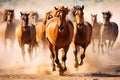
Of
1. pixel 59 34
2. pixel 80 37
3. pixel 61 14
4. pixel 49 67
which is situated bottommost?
pixel 49 67

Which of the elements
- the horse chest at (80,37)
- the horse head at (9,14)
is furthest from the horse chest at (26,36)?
the horse chest at (80,37)

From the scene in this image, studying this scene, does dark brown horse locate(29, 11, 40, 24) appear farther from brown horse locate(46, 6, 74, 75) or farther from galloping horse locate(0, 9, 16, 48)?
brown horse locate(46, 6, 74, 75)

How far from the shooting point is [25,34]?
19.0 meters

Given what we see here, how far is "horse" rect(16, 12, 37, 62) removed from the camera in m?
18.5

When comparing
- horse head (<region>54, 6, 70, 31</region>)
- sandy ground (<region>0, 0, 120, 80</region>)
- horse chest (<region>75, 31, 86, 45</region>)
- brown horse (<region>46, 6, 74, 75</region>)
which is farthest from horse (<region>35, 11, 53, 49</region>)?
horse head (<region>54, 6, 70, 31</region>)

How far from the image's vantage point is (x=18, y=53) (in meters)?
21.3

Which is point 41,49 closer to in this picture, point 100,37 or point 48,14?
point 48,14

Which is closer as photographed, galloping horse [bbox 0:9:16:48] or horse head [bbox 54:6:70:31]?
horse head [bbox 54:6:70:31]

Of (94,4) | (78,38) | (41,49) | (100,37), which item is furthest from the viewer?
(94,4)

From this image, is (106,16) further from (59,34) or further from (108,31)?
(59,34)

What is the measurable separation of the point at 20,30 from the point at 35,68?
97.9 inches

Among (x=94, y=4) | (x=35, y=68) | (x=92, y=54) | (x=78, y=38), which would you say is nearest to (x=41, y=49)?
(x=92, y=54)

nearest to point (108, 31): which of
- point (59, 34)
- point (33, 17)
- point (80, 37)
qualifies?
point (33, 17)

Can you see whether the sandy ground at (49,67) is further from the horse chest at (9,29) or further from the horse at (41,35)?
the horse chest at (9,29)
